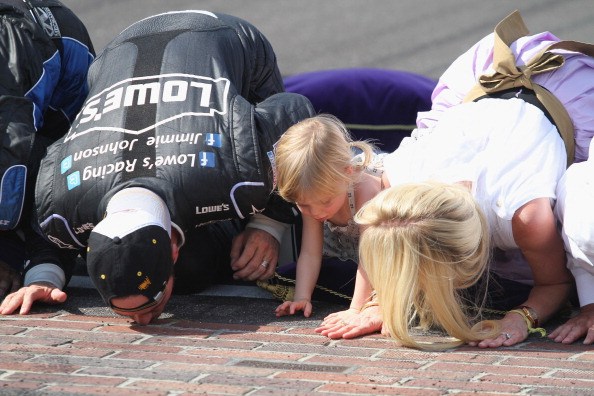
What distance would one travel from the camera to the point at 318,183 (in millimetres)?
3402

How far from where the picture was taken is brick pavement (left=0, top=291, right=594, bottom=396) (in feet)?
8.75

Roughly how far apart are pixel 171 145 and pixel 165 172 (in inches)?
4.2

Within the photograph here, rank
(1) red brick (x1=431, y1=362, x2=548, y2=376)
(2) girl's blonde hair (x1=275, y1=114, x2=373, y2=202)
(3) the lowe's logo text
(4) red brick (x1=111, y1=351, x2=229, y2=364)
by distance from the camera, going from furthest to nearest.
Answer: (3) the lowe's logo text
(2) girl's blonde hair (x1=275, y1=114, x2=373, y2=202)
(4) red brick (x1=111, y1=351, x2=229, y2=364)
(1) red brick (x1=431, y1=362, x2=548, y2=376)

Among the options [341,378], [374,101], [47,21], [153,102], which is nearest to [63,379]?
[341,378]

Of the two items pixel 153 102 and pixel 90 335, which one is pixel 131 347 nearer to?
pixel 90 335

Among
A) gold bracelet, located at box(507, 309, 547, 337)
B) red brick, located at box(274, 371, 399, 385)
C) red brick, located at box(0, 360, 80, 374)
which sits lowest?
gold bracelet, located at box(507, 309, 547, 337)

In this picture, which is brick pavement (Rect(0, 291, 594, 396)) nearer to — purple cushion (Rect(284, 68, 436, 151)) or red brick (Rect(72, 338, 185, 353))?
red brick (Rect(72, 338, 185, 353))

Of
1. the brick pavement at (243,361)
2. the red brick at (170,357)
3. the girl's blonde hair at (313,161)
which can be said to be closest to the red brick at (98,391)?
the brick pavement at (243,361)

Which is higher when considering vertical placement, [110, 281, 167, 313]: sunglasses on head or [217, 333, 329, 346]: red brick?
[110, 281, 167, 313]: sunglasses on head

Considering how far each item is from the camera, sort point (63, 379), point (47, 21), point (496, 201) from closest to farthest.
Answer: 1. point (63, 379)
2. point (496, 201)
3. point (47, 21)

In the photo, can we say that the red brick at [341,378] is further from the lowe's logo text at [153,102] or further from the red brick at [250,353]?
the lowe's logo text at [153,102]

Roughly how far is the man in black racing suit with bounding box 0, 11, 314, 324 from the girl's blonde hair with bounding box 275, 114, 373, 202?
0.36 feet

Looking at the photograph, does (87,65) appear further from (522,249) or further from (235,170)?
(522,249)

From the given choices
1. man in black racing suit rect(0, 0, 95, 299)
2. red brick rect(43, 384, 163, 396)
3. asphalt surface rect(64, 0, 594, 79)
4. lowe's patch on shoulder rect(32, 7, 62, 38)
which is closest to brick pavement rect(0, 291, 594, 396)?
red brick rect(43, 384, 163, 396)
